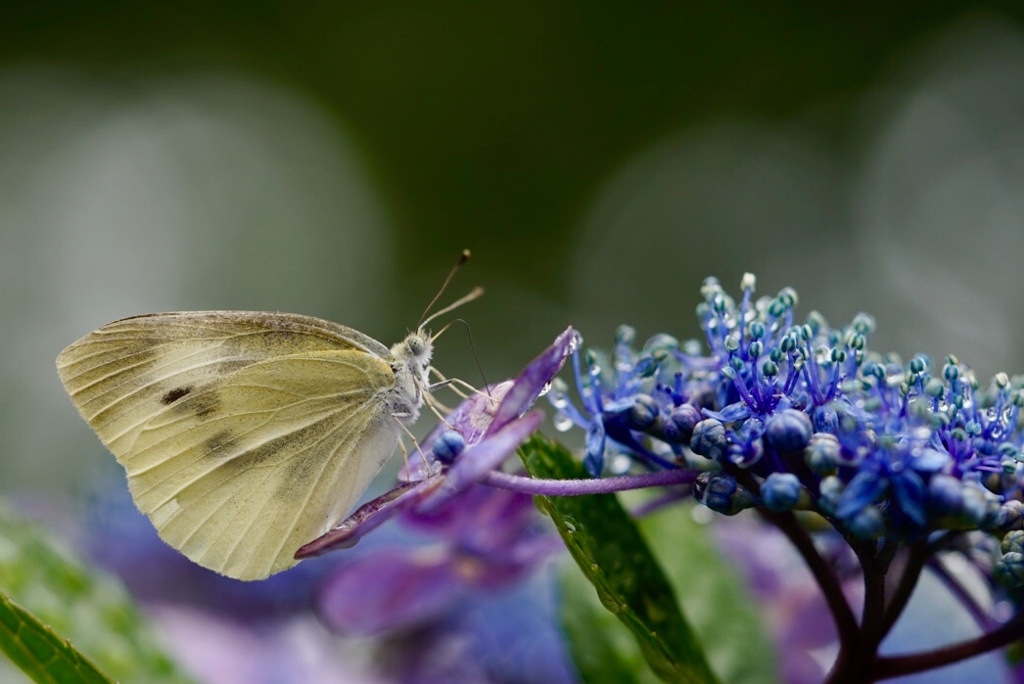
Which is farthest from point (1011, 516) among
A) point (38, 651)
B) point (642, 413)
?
point (38, 651)

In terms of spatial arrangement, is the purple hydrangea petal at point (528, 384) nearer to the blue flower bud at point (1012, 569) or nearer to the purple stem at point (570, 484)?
the purple stem at point (570, 484)

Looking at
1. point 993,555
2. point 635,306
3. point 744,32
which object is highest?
point 744,32

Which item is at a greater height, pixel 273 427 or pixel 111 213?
pixel 111 213

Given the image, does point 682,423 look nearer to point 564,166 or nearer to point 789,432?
point 789,432

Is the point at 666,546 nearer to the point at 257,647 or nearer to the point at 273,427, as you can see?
the point at 273,427

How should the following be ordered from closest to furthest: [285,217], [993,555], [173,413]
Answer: [993,555] → [173,413] → [285,217]

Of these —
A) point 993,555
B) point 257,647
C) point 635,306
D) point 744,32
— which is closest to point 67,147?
point 635,306
